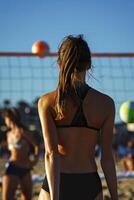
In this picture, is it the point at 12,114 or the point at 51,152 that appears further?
the point at 12,114

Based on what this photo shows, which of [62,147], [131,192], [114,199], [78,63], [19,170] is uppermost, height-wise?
[78,63]

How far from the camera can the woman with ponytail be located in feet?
8.89

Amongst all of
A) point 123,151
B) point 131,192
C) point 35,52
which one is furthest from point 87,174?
point 123,151

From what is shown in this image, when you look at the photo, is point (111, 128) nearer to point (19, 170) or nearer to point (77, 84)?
point (77, 84)

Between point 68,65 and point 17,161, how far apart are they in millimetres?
3759

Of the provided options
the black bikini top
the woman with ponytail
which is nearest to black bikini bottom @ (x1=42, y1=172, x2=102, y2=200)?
the woman with ponytail

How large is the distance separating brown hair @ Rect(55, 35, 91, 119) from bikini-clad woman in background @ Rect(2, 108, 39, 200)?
349 cm

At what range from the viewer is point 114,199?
2.79 m

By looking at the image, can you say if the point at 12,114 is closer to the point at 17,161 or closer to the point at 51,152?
the point at 17,161

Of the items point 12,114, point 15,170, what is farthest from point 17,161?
point 12,114

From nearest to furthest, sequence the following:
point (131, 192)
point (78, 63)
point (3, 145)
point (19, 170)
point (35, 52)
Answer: point (78, 63) < point (19, 170) < point (35, 52) < point (131, 192) < point (3, 145)

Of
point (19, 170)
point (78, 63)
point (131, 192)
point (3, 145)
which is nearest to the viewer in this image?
point (78, 63)

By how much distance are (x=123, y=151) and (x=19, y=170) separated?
11322 mm

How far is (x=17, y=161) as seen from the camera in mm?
6352
